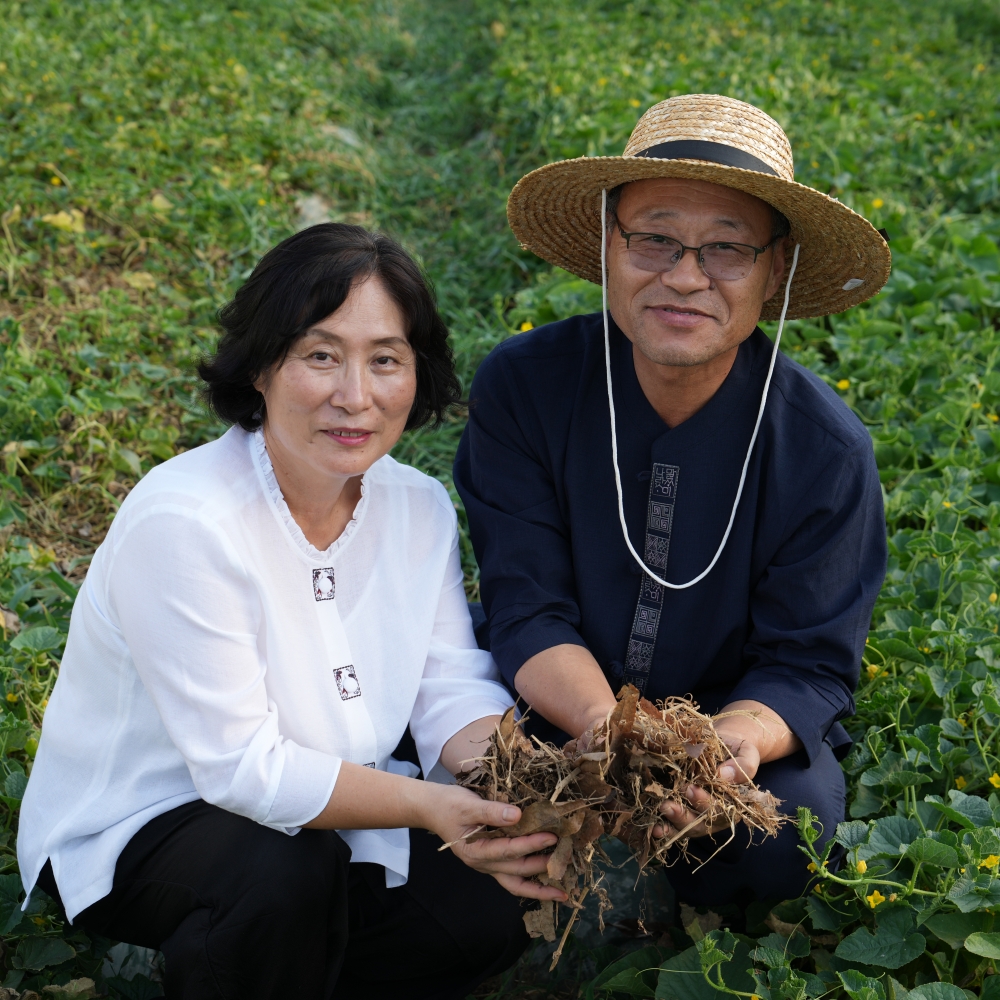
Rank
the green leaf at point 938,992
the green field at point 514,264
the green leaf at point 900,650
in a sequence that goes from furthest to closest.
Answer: the green leaf at point 900,650
the green field at point 514,264
the green leaf at point 938,992

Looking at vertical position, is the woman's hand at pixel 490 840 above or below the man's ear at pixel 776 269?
below

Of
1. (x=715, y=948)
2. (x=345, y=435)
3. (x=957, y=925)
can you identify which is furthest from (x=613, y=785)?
(x=345, y=435)

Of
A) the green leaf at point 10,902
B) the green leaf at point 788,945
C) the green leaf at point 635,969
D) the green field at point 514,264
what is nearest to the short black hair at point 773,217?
the green field at point 514,264

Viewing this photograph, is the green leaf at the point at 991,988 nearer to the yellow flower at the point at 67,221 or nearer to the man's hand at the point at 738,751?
the man's hand at the point at 738,751

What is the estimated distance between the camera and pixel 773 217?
207 centimetres

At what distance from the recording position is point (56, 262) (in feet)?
14.0

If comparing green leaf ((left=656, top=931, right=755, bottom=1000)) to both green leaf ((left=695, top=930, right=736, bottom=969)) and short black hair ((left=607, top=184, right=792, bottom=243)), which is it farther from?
short black hair ((left=607, top=184, right=792, bottom=243))

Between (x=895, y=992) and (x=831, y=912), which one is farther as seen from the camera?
(x=831, y=912)

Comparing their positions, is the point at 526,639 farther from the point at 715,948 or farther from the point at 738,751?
the point at 715,948

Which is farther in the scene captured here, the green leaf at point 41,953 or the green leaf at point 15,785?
the green leaf at point 15,785

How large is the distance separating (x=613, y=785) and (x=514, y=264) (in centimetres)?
336

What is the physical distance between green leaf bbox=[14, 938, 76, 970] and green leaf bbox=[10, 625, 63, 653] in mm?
770

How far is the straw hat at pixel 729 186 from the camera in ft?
6.32

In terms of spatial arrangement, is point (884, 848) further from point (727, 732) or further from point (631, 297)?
point (631, 297)
